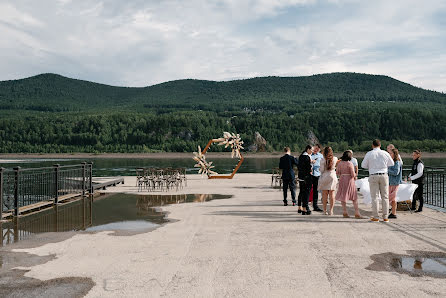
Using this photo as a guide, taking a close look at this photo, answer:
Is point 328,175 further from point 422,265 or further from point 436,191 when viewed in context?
point 422,265

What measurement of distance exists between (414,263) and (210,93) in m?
177

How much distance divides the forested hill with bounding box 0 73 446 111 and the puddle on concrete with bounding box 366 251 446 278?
160650 millimetres

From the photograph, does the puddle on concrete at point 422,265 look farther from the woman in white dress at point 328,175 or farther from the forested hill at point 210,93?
the forested hill at point 210,93

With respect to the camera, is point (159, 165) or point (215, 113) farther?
point (215, 113)

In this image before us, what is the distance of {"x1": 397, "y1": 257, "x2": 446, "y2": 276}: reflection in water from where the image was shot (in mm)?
6000

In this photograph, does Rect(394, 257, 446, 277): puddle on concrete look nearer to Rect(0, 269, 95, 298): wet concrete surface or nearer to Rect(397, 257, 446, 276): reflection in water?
Rect(397, 257, 446, 276): reflection in water

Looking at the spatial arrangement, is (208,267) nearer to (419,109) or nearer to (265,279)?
(265,279)

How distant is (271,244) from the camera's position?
7.71 meters

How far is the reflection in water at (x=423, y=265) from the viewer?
19.7 ft

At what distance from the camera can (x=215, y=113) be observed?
161875 millimetres

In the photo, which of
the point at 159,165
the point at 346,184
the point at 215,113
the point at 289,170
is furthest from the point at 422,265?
the point at 215,113

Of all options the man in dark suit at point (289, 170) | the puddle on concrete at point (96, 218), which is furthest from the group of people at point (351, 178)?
the puddle on concrete at point (96, 218)

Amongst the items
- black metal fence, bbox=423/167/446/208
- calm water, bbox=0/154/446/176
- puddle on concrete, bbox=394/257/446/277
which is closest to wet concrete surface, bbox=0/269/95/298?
puddle on concrete, bbox=394/257/446/277

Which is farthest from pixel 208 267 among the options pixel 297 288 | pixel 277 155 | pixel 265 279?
pixel 277 155
